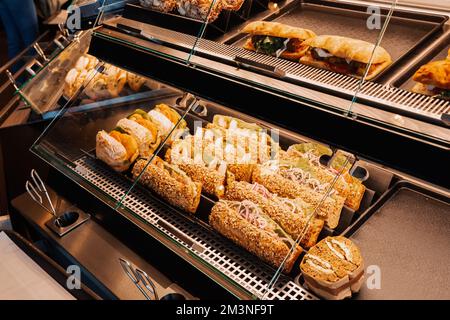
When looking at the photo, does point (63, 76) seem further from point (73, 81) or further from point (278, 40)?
point (278, 40)

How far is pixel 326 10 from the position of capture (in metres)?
2.21

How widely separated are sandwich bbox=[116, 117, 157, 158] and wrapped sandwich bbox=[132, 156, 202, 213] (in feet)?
0.46

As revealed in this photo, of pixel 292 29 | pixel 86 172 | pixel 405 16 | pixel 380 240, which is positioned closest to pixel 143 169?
pixel 86 172

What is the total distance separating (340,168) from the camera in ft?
5.31

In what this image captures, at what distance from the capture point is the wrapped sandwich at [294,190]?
66.7 inches

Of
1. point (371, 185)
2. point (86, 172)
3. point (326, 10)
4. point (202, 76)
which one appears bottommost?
point (86, 172)

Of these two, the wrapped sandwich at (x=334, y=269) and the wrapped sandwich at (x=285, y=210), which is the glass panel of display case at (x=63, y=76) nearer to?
the wrapped sandwich at (x=285, y=210)

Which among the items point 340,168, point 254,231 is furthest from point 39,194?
point 340,168

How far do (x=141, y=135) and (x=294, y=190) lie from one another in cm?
86

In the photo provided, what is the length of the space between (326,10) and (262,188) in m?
1.02

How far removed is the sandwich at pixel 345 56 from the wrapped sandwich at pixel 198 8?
51 centimetres

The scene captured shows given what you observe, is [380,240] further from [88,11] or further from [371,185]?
[88,11]

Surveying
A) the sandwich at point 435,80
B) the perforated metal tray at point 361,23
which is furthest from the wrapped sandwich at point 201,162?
the sandwich at point 435,80

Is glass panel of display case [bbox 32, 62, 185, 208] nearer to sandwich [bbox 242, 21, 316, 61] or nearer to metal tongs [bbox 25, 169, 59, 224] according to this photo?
metal tongs [bbox 25, 169, 59, 224]
